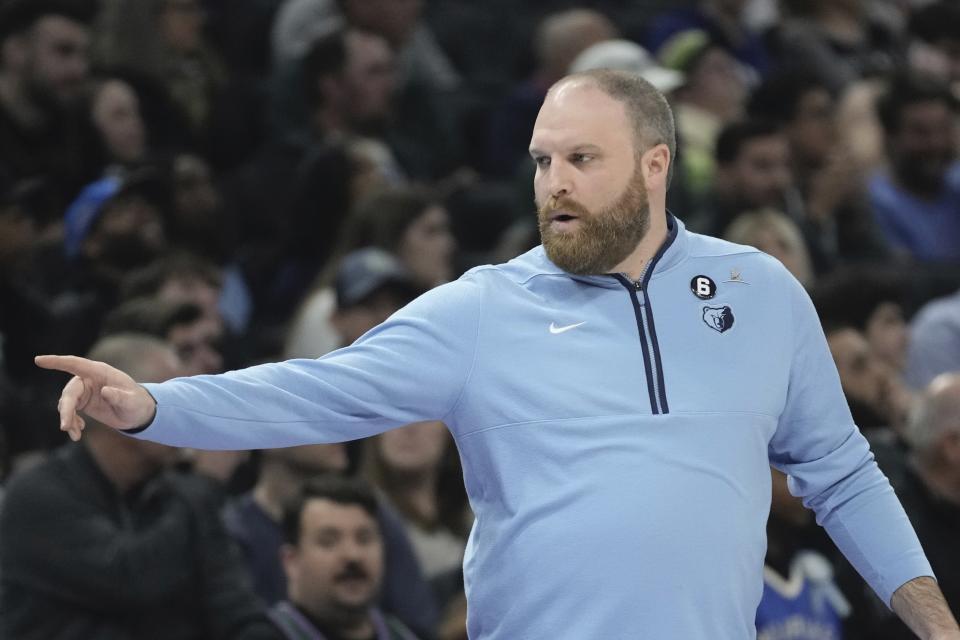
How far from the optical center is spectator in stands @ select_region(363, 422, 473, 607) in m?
5.66

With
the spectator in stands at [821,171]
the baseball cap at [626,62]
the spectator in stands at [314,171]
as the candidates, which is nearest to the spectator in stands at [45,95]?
the spectator in stands at [314,171]

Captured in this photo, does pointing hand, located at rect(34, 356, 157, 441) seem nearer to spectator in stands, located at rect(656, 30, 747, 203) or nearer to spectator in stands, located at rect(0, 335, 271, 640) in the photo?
spectator in stands, located at rect(0, 335, 271, 640)

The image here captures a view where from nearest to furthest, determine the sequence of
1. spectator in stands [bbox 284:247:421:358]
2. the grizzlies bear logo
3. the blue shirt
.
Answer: the grizzlies bear logo
spectator in stands [bbox 284:247:421:358]
the blue shirt

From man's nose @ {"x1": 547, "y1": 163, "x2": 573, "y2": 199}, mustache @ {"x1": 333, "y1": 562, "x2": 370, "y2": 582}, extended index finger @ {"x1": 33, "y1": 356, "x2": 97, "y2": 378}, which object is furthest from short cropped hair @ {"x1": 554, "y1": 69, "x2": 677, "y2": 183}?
mustache @ {"x1": 333, "y1": 562, "x2": 370, "y2": 582}

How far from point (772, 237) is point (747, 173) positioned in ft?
1.64

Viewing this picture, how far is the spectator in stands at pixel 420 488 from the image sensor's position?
5.66m

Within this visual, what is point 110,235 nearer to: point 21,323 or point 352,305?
point 21,323

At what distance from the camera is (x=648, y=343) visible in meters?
3.09

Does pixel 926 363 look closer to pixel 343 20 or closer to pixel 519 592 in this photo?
pixel 343 20

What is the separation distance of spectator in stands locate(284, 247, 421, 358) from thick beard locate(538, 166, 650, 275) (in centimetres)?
305

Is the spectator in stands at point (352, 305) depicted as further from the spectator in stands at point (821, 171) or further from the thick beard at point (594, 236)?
the thick beard at point (594, 236)

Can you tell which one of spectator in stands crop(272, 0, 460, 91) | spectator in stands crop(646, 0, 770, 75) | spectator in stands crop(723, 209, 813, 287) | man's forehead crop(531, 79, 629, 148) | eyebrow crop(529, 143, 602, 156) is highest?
man's forehead crop(531, 79, 629, 148)

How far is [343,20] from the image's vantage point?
8406 mm

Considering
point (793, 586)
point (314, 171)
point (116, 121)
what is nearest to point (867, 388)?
point (793, 586)
